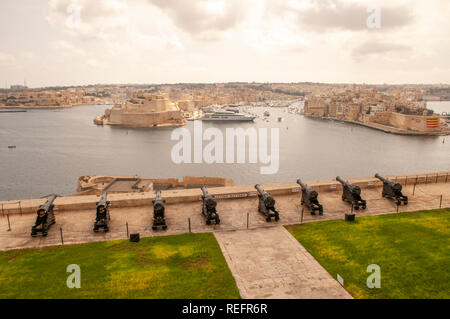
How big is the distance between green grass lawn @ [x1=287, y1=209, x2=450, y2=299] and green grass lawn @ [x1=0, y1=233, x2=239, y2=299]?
2.87m

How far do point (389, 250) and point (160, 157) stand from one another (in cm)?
5098

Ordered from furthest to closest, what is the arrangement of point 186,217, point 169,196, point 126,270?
point 169,196 → point 186,217 → point 126,270

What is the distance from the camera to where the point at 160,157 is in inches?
2253

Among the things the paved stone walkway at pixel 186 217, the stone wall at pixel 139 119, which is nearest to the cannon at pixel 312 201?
the paved stone walkway at pixel 186 217

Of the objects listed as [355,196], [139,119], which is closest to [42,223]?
[355,196]

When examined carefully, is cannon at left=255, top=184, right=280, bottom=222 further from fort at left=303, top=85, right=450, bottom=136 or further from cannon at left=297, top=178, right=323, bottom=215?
fort at left=303, top=85, right=450, bottom=136

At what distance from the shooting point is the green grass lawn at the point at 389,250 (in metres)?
7.34

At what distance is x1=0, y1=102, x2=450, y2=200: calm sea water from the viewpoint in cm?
4465

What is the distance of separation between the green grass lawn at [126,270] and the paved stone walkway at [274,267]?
38 cm

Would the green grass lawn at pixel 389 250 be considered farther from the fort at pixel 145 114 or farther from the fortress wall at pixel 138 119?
the fortress wall at pixel 138 119

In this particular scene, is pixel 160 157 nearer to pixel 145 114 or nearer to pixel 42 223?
pixel 42 223

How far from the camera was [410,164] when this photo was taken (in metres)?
53.6

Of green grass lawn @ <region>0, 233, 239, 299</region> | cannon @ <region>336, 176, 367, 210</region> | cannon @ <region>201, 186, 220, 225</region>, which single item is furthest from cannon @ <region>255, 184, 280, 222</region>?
cannon @ <region>336, 176, 367, 210</region>
